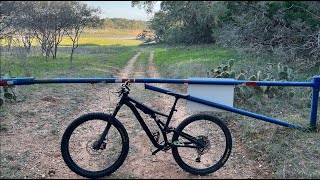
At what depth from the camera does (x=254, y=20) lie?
1557 cm

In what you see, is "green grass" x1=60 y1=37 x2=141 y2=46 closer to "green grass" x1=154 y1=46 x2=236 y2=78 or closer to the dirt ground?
"green grass" x1=154 y1=46 x2=236 y2=78

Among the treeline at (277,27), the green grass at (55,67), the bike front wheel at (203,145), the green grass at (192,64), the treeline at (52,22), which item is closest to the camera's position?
the bike front wheel at (203,145)

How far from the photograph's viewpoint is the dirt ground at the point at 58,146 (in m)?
4.92

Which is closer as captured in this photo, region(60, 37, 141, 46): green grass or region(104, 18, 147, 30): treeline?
region(60, 37, 141, 46): green grass

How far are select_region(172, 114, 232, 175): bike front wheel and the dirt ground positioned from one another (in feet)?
0.45

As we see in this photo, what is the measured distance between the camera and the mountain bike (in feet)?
15.6

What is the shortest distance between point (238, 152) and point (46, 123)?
3739 mm

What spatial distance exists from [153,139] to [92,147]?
795mm

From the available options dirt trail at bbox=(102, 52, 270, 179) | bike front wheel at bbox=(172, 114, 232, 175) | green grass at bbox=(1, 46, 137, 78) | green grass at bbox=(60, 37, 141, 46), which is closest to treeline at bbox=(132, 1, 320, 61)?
green grass at bbox=(1, 46, 137, 78)

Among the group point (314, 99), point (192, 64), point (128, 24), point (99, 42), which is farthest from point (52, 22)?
point (128, 24)

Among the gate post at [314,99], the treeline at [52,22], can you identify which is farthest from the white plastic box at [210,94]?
the treeline at [52,22]

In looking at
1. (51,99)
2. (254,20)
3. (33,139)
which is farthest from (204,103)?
(254,20)

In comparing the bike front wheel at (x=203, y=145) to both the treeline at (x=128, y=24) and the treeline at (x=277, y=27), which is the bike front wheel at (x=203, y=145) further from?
the treeline at (x=128, y=24)

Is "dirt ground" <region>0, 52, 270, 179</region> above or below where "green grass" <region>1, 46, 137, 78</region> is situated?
above
